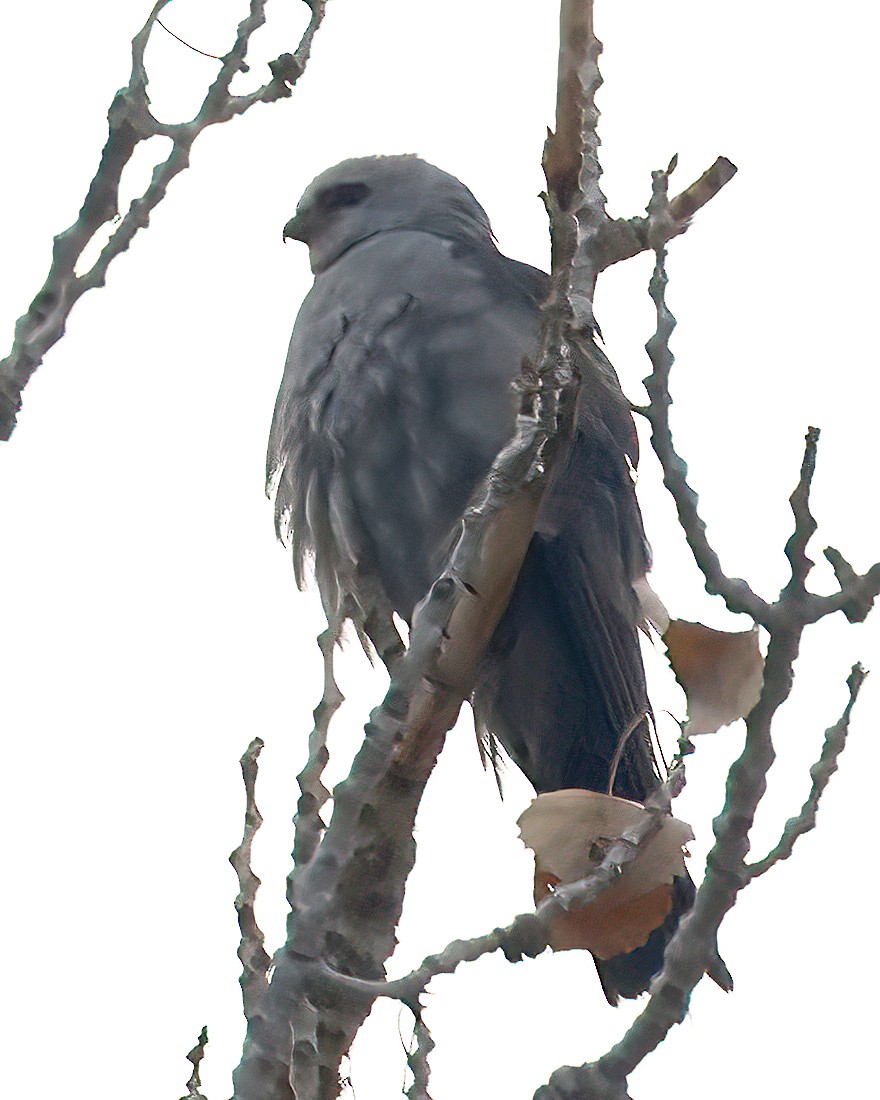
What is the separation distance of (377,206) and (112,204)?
5.58 feet

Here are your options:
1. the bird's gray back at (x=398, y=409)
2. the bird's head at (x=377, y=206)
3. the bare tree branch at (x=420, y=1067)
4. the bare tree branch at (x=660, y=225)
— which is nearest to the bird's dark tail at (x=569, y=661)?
the bird's gray back at (x=398, y=409)

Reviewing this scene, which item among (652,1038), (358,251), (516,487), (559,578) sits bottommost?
(652,1038)

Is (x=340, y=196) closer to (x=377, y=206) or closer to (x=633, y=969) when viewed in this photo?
(x=377, y=206)

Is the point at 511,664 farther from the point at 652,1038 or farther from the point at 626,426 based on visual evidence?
the point at 652,1038

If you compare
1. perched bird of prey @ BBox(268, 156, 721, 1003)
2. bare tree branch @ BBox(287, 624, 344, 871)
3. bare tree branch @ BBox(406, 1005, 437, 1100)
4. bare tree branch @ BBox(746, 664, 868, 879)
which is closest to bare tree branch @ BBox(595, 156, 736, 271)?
bare tree branch @ BBox(746, 664, 868, 879)

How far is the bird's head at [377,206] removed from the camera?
326 cm

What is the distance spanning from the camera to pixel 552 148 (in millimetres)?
1858

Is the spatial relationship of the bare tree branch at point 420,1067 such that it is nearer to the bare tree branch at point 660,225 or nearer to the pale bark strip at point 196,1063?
the pale bark strip at point 196,1063

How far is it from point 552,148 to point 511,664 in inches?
50.1

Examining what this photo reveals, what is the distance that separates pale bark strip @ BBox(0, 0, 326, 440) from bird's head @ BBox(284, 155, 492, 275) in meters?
1.40

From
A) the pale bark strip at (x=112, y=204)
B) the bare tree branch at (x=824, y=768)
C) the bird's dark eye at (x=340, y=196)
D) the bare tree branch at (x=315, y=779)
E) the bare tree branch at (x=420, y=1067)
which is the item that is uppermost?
the bird's dark eye at (x=340, y=196)

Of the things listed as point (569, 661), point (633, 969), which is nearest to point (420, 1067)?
point (633, 969)

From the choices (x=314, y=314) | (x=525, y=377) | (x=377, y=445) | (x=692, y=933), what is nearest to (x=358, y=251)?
(x=314, y=314)

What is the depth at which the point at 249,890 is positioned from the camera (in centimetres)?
210
